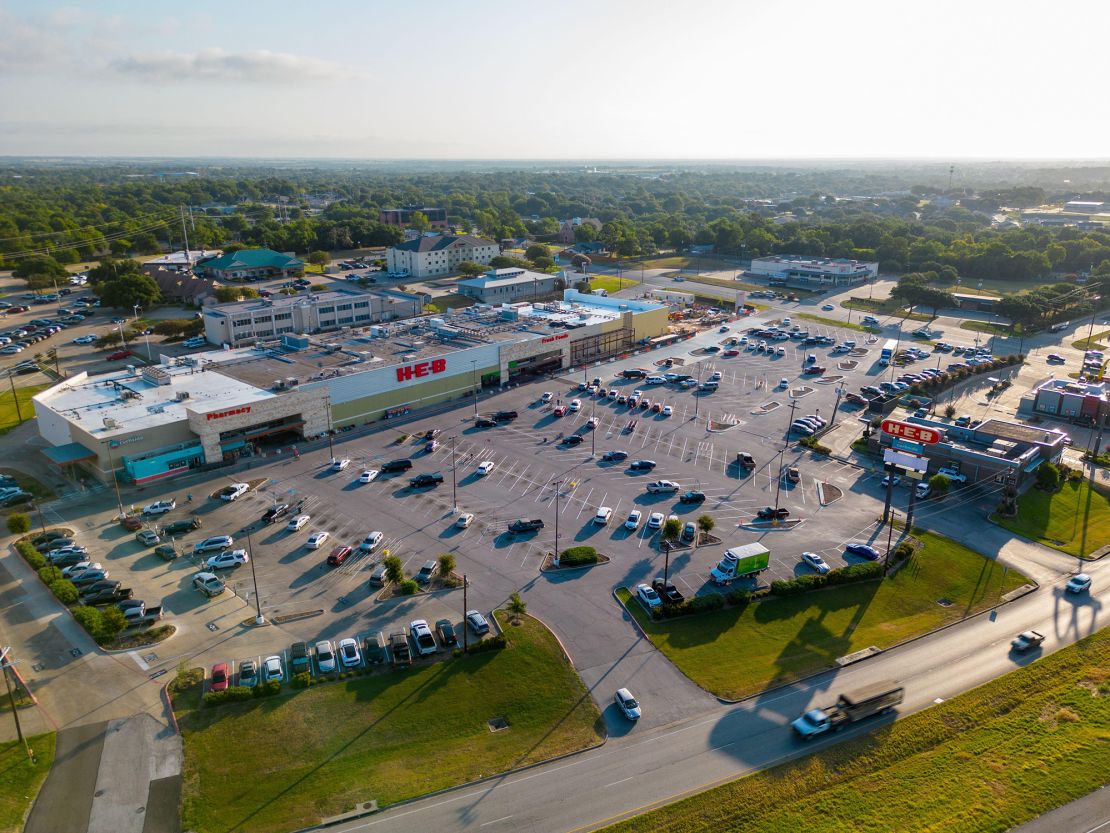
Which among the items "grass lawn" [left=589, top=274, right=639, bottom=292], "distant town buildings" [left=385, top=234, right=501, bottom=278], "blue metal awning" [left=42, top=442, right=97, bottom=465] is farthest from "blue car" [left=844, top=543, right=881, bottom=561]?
"distant town buildings" [left=385, top=234, right=501, bottom=278]

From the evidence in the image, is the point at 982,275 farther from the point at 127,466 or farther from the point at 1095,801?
the point at 127,466

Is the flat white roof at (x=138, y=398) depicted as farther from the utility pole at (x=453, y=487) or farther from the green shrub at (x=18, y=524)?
the utility pole at (x=453, y=487)

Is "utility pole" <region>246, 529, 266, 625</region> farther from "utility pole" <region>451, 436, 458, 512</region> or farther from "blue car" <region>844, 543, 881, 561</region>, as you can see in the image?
"blue car" <region>844, 543, 881, 561</region>

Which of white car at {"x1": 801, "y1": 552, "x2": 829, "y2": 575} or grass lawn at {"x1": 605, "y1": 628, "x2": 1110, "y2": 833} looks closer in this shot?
grass lawn at {"x1": 605, "y1": 628, "x2": 1110, "y2": 833}

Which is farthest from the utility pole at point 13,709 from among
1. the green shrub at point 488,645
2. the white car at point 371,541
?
the green shrub at point 488,645

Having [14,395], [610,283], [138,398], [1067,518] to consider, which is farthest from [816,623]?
[610,283]

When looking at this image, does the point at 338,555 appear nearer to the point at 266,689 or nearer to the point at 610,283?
the point at 266,689
